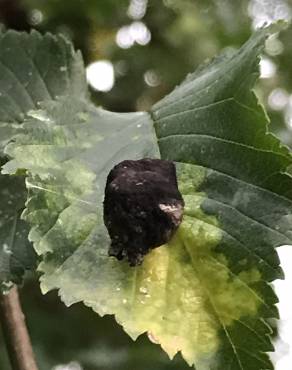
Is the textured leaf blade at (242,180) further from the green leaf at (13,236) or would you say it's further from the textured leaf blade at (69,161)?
the green leaf at (13,236)

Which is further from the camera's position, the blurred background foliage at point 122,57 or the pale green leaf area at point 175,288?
the blurred background foliage at point 122,57

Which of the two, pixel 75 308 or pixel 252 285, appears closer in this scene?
pixel 252 285

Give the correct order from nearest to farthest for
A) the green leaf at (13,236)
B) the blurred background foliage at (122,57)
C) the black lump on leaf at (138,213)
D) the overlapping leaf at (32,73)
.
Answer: the black lump on leaf at (138,213) < the green leaf at (13,236) < the overlapping leaf at (32,73) < the blurred background foliage at (122,57)

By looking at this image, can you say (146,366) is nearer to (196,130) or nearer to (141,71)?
(141,71)

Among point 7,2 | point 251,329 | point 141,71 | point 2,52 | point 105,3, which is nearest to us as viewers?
point 251,329

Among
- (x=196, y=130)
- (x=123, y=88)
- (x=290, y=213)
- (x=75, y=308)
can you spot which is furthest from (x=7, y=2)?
(x=290, y=213)

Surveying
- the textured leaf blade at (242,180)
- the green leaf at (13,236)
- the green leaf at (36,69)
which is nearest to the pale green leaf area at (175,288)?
the textured leaf blade at (242,180)
